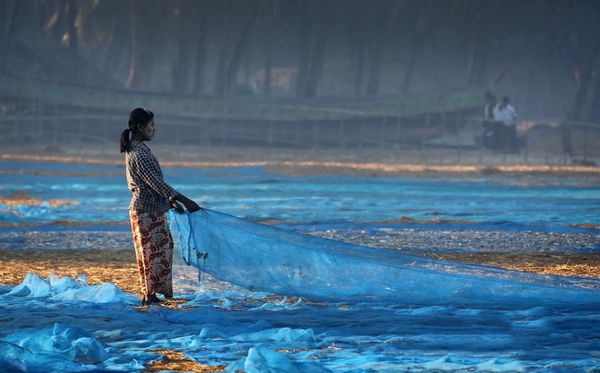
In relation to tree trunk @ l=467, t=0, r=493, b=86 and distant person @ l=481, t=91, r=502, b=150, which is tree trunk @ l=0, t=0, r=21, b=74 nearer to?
distant person @ l=481, t=91, r=502, b=150

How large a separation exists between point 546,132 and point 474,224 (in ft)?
78.6

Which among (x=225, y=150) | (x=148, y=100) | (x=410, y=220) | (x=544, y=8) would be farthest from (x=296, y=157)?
(x=544, y=8)

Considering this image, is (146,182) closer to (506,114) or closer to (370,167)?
(370,167)

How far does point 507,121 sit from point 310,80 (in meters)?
9.17

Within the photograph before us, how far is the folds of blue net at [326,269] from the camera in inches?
278

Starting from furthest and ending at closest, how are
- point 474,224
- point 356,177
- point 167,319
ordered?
point 356,177 → point 474,224 → point 167,319

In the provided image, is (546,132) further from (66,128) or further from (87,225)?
(87,225)

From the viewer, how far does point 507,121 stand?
26.1m

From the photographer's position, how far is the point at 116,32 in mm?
42656

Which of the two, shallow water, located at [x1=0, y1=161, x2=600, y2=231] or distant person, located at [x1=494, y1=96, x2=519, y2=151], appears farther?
distant person, located at [x1=494, y1=96, x2=519, y2=151]

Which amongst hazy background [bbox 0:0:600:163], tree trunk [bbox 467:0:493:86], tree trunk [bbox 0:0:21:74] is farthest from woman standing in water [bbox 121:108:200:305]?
tree trunk [bbox 467:0:493:86]

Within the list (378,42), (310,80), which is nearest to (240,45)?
(310,80)

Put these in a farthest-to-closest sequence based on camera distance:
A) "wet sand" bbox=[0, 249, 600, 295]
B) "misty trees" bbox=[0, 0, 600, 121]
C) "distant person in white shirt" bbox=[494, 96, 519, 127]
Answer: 1. "misty trees" bbox=[0, 0, 600, 121]
2. "distant person in white shirt" bbox=[494, 96, 519, 127]
3. "wet sand" bbox=[0, 249, 600, 295]

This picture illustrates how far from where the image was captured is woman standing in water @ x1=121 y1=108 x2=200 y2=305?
697 cm
